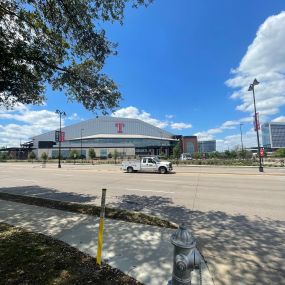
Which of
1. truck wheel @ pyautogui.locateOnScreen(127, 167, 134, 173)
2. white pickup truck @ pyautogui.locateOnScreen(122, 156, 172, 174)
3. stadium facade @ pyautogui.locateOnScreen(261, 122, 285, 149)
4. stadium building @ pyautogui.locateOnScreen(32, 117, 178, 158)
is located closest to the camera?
white pickup truck @ pyautogui.locateOnScreen(122, 156, 172, 174)

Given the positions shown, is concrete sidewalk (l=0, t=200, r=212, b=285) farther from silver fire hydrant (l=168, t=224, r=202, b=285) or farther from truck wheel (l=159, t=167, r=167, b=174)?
truck wheel (l=159, t=167, r=167, b=174)

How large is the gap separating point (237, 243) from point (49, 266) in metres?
4.10

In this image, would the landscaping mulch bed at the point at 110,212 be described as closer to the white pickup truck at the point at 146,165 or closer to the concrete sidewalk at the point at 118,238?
the concrete sidewalk at the point at 118,238

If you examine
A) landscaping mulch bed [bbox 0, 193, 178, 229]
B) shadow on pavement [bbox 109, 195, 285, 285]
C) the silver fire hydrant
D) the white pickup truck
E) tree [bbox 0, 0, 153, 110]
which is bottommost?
shadow on pavement [bbox 109, 195, 285, 285]

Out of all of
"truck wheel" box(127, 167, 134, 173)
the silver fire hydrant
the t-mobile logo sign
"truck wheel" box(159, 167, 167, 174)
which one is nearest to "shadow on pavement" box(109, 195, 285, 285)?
the silver fire hydrant

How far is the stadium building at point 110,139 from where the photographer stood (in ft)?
356

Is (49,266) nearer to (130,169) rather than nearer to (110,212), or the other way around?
(110,212)

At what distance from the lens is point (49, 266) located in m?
4.15

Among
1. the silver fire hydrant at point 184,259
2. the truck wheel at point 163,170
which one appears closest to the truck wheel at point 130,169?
the truck wheel at point 163,170

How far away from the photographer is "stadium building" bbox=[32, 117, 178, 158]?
356 ft

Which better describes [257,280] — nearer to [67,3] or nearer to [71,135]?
[67,3]

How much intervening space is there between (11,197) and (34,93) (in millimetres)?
5073

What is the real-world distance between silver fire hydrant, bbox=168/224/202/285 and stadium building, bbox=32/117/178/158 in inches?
3964

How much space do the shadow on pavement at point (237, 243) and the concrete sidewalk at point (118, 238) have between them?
52cm
